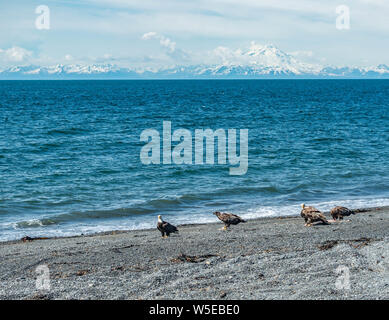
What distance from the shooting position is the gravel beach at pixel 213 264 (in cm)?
927

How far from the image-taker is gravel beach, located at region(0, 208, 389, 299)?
9266 mm

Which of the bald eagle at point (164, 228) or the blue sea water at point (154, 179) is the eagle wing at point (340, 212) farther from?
the bald eagle at point (164, 228)

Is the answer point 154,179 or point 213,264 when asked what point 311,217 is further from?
point 154,179

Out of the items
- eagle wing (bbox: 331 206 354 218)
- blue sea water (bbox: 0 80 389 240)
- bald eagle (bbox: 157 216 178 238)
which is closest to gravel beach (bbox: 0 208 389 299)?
bald eagle (bbox: 157 216 178 238)

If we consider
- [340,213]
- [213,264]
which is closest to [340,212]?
[340,213]

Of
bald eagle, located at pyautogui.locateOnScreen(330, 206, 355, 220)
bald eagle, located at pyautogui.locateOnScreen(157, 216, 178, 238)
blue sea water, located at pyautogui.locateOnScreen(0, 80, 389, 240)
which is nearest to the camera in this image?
bald eagle, located at pyautogui.locateOnScreen(157, 216, 178, 238)

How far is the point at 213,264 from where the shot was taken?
11.2 metres

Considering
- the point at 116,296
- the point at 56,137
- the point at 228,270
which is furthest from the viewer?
the point at 56,137

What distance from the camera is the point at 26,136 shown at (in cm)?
4403

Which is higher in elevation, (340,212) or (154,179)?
(340,212)

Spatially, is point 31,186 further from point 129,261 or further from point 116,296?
point 116,296

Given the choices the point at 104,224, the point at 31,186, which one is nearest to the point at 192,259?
the point at 104,224

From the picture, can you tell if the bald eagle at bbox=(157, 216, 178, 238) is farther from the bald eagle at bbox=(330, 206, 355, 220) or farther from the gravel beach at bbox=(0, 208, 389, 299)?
the bald eagle at bbox=(330, 206, 355, 220)
